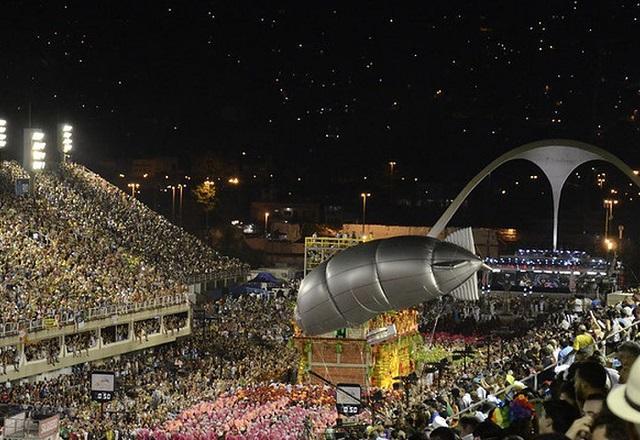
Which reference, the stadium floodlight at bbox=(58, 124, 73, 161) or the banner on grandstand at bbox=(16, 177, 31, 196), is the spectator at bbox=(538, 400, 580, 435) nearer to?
the banner on grandstand at bbox=(16, 177, 31, 196)

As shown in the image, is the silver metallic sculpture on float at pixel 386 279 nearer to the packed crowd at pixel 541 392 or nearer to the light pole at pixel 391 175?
the packed crowd at pixel 541 392

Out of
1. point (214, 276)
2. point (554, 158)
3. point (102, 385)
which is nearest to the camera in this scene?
point (102, 385)

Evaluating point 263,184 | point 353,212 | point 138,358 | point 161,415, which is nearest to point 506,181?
point 353,212

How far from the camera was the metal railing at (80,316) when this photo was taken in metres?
30.1

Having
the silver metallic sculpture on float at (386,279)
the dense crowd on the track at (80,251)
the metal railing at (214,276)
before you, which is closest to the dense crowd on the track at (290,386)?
the silver metallic sculpture on float at (386,279)

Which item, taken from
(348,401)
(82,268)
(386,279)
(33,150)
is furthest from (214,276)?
(386,279)

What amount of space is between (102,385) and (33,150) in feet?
82.5

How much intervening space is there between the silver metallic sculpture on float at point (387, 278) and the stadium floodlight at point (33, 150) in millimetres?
29790

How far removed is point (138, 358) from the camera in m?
37.8

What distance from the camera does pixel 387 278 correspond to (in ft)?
48.9

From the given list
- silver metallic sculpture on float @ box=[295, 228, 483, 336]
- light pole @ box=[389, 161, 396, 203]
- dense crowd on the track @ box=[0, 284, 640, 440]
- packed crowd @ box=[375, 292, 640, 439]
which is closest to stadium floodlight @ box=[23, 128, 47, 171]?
dense crowd on the track @ box=[0, 284, 640, 440]

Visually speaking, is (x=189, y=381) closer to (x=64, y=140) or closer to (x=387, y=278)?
(x=387, y=278)

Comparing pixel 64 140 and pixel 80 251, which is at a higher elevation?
pixel 64 140

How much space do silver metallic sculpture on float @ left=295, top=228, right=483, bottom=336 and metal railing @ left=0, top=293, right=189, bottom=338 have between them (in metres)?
14.9
